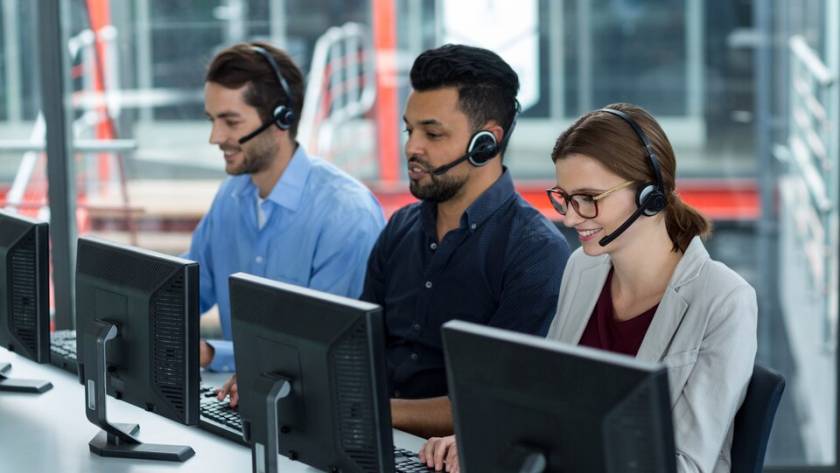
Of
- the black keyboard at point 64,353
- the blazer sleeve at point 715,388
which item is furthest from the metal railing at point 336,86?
the blazer sleeve at point 715,388

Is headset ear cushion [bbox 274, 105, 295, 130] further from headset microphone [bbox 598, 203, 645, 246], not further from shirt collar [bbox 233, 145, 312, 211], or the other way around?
headset microphone [bbox 598, 203, 645, 246]

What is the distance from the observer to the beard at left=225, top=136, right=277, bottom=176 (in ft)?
10.2

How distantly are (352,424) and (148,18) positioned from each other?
2.28 metres

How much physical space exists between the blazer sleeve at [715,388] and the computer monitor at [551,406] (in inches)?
17.2

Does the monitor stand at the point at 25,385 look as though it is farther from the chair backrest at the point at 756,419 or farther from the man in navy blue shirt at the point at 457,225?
the chair backrest at the point at 756,419

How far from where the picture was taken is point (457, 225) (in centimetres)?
264

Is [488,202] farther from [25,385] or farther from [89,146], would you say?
[89,146]

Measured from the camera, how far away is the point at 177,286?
2098mm

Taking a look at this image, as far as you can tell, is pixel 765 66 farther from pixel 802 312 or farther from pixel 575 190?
pixel 575 190

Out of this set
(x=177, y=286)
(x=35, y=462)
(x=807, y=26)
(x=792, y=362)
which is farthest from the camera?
(x=792, y=362)

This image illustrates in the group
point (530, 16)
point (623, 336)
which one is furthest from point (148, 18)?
point (623, 336)

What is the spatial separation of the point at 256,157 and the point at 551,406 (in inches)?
68.4

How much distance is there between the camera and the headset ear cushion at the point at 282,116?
10.2 ft

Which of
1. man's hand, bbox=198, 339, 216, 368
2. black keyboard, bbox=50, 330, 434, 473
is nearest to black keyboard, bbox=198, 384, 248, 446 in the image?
black keyboard, bbox=50, 330, 434, 473
